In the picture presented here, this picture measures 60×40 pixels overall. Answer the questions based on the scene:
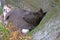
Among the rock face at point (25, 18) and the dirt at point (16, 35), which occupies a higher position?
the rock face at point (25, 18)

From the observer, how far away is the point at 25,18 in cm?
323

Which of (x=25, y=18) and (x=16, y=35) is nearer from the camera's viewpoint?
(x=16, y=35)

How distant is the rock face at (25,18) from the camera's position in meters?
3.20

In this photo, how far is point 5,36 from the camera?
272cm

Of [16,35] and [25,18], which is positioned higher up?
[25,18]

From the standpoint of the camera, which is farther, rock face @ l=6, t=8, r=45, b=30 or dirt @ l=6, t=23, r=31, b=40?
rock face @ l=6, t=8, r=45, b=30

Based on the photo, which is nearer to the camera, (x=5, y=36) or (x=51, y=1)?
(x=5, y=36)

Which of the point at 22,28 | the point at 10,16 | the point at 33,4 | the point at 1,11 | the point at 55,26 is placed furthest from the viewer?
the point at 1,11

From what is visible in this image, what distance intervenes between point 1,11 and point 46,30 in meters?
Answer: 1.60

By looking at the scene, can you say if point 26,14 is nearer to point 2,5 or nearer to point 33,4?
point 33,4

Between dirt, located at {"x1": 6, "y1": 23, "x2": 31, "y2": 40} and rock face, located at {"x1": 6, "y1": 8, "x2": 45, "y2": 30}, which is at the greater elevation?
rock face, located at {"x1": 6, "y1": 8, "x2": 45, "y2": 30}

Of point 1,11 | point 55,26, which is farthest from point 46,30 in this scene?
point 1,11

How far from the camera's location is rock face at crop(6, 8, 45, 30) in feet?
10.5

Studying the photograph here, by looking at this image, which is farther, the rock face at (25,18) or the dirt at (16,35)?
the rock face at (25,18)
